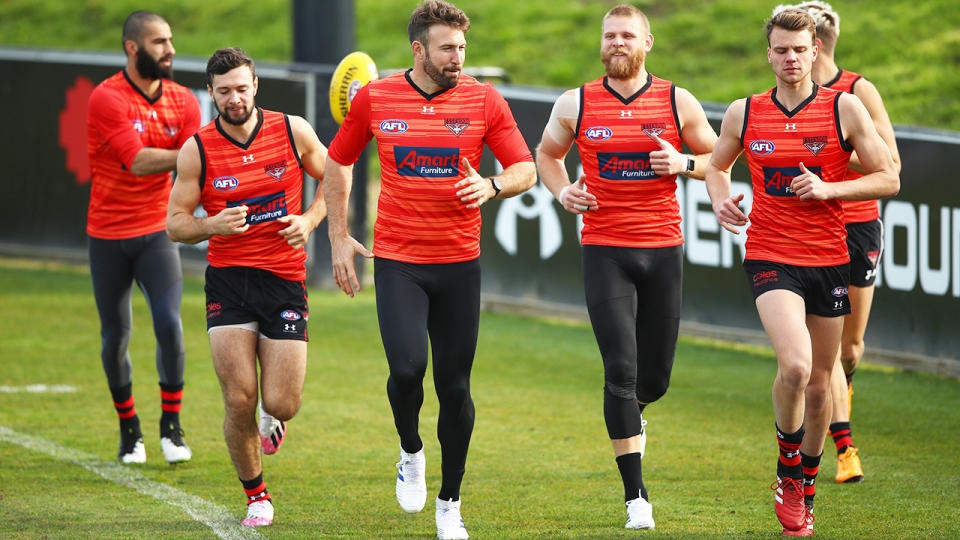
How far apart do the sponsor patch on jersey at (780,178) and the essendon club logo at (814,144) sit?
0.30ft

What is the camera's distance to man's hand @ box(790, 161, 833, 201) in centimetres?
619

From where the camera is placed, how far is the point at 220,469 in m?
8.03

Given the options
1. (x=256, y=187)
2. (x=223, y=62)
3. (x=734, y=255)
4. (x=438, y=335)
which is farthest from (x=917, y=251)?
(x=223, y=62)

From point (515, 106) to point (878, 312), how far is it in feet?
13.6

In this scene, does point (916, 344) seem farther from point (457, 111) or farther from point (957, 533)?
point (457, 111)

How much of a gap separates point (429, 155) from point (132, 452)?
3128 mm

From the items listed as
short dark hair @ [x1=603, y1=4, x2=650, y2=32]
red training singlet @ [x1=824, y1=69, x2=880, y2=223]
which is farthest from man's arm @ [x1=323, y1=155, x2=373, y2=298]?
red training singlet @ [x1=824, y1=69, x2=880, y2=223]

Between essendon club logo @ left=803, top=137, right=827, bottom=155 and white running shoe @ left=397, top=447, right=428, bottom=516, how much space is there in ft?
8.02

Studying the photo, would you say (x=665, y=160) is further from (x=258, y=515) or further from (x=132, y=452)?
(x=132, y=452)

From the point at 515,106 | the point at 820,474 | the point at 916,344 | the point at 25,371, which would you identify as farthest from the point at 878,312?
the point at 25,371

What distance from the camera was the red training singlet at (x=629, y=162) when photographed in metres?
6.76

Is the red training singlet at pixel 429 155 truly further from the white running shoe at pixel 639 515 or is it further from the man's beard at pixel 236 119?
the white running shoe at pixel 639 515

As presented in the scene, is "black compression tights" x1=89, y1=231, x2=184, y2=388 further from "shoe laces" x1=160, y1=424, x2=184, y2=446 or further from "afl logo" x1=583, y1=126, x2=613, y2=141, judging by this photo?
"afl logo" x1=583, y1=126, x2=613, y2=141

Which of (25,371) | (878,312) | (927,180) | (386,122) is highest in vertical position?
(386,122)
